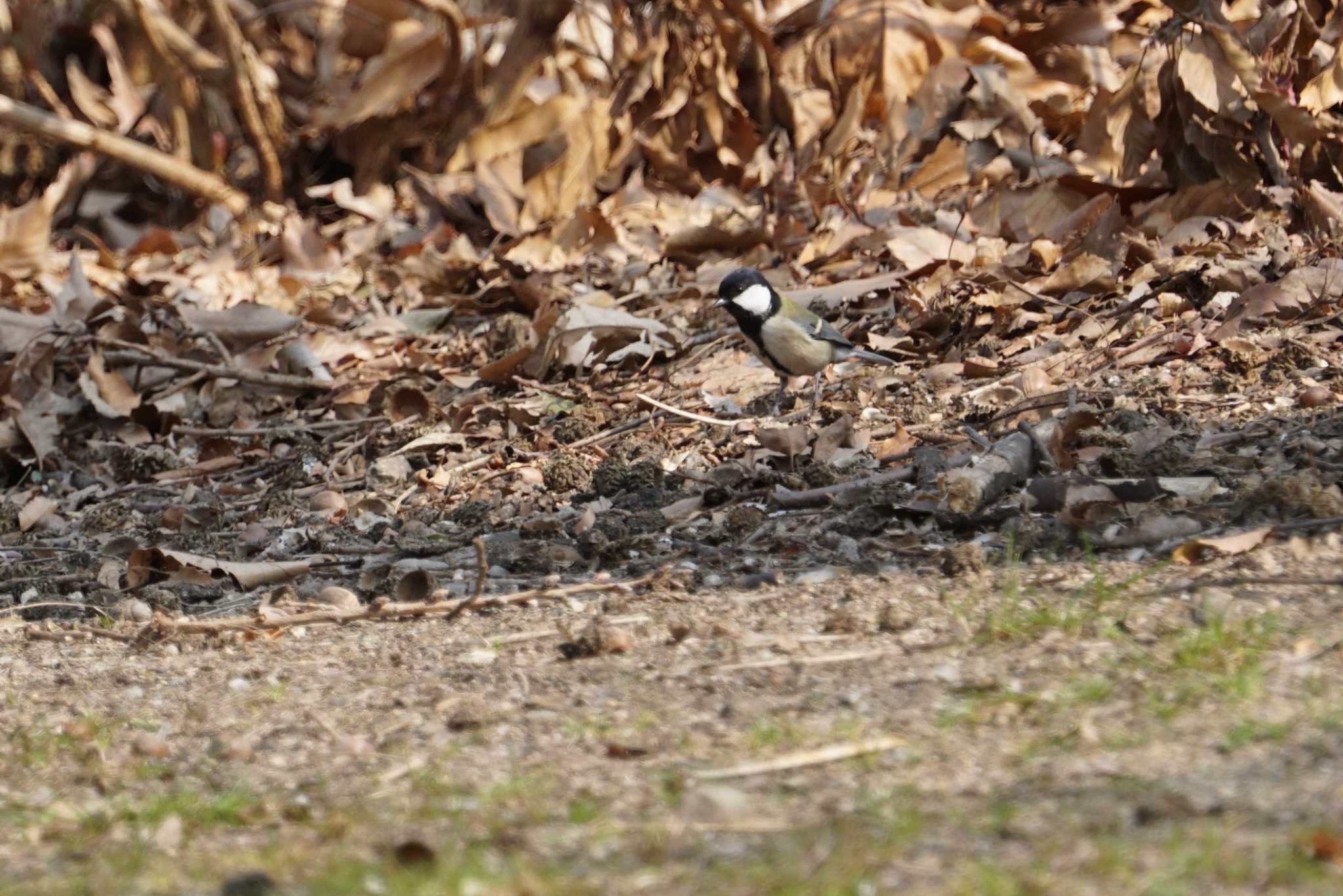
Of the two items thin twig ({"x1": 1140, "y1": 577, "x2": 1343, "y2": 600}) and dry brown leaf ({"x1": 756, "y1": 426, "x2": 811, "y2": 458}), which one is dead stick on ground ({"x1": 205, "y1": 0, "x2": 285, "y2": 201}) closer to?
dry brown leaf ({"x1": 756, "y1": 426, "x2": 811, "y2": 458})

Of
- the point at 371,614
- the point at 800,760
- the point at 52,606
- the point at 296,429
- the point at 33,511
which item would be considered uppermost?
the point at 800,760

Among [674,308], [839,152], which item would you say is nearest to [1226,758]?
[674,308]

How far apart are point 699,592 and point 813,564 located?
0.95 feet

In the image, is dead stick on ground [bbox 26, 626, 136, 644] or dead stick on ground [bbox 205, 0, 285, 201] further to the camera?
dead stick on ground [bbox 205, 0, 285, 201]

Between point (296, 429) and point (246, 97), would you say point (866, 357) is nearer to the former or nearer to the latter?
point (296, 429)

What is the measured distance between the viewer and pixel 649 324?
5438 millimetres

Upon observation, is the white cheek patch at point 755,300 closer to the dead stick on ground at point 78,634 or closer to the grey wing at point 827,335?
Result: the grey wing at point 827,335

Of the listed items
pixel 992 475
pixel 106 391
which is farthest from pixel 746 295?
pixel 106 391

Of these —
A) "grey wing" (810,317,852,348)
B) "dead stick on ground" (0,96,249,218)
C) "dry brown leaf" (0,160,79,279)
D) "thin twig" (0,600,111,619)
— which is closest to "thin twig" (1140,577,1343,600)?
"grey wing" (810,317,852,348)

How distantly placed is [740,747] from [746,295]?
2968mm

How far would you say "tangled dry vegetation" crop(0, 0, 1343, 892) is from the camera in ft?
11.0

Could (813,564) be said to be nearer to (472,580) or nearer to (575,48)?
(472,580)

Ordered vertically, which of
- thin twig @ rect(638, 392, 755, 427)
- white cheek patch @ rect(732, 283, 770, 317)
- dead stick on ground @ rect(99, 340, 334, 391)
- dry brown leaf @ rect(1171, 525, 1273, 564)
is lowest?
dead stick on ground @ rect(99, 340, 334, 391)

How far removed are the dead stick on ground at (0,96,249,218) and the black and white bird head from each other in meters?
3.41
